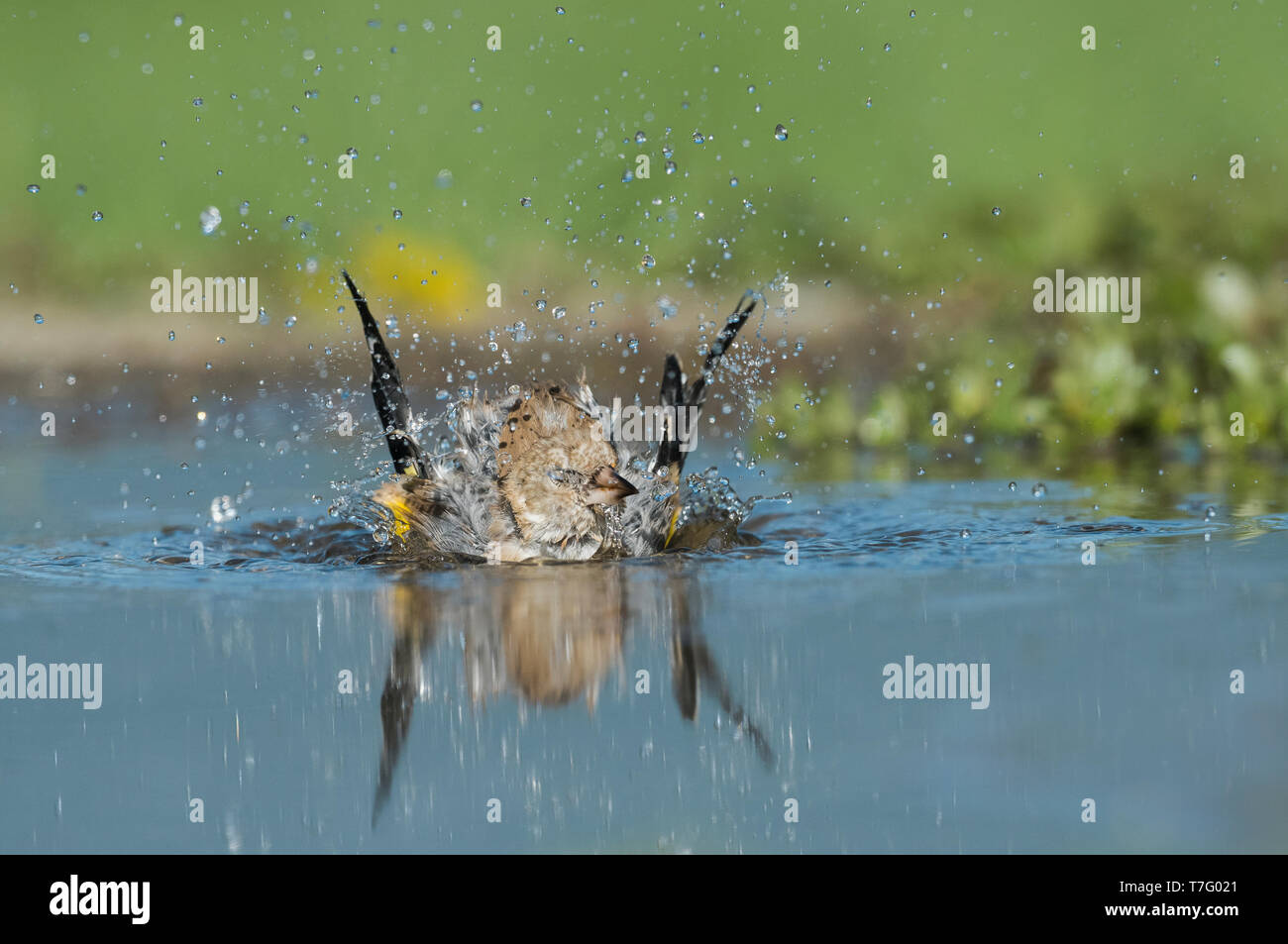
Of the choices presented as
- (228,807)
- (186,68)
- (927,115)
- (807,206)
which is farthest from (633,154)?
(228,807)

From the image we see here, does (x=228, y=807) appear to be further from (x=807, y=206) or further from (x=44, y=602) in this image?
(x=807, y=206)

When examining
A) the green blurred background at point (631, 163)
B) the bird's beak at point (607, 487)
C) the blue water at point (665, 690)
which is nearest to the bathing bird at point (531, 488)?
the bird's beak at point (607, 487)

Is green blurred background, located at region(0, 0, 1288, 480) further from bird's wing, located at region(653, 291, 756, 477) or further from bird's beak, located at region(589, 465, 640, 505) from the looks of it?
bird's beak, located at region(589, 465, 640, 505)

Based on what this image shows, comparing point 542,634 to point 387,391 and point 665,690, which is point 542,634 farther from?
point 387,391

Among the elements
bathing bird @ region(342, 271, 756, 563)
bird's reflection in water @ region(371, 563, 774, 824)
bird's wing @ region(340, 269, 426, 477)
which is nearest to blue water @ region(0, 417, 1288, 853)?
bird's reflection in water @ region(371, 563, 774, 824)

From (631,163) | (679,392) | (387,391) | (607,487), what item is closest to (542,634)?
(607,487)

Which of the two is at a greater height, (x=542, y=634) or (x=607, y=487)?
(x=607, y=487)

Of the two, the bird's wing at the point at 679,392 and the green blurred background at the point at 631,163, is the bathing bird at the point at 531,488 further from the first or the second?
the green blurred background at the point at 631,163
